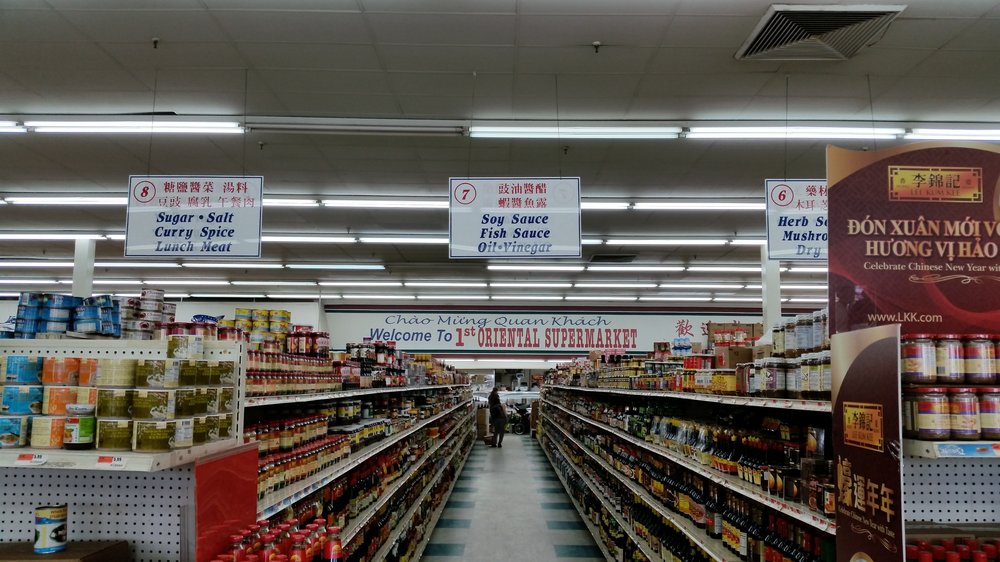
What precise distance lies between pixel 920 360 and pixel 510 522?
7428mm

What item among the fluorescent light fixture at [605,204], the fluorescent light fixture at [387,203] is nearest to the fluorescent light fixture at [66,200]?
the fluorescent light fixture at [387,203]

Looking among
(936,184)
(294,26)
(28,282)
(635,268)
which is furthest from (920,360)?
(28,282)

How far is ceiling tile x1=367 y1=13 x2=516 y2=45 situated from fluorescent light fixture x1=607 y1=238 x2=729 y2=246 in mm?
7080

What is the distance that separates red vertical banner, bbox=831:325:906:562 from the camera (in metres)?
1.67

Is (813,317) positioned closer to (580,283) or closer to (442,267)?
(442,267)

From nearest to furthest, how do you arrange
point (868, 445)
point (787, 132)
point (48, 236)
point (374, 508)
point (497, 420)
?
point (868, 445) < point (374, 508) < point (787, 132) < point (48, 236) < point (497, 420)

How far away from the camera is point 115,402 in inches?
80.0

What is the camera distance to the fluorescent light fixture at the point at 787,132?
653cm

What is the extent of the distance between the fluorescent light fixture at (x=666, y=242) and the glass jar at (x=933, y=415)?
10.00 meters

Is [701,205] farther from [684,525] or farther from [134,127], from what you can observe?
[134,127]

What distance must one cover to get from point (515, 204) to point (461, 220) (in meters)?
0.55

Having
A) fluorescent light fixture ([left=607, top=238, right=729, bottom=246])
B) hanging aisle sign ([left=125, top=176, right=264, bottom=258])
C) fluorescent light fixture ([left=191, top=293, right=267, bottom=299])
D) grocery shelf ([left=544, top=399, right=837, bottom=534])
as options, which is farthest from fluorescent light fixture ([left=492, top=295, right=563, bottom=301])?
grocery shelf ([left=544, top=399, right=837, bottom=534])

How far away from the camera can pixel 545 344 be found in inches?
729

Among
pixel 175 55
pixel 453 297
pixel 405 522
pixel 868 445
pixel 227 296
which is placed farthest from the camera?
pixel 227 296
